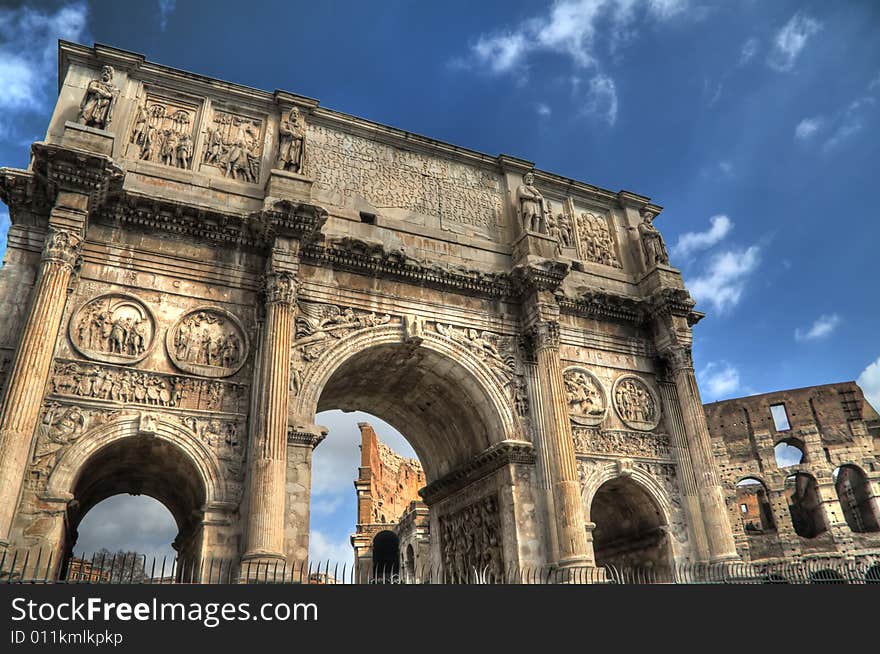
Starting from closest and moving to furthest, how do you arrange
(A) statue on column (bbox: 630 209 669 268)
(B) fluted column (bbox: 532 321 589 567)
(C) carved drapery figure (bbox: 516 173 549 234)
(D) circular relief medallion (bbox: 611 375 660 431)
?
1. (B) fluted column (bbox: 532 321 589 567)
2. (D) circular relief medallion (bbox: 611 375 660 431)
3. (C) carved drapery figure (bbox: 516 173 549 234)
4. (A) statue on column (bbox: 630 209 669 268)

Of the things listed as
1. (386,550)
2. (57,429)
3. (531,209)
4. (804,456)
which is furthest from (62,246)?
(804,456)

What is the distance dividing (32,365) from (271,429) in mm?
3437

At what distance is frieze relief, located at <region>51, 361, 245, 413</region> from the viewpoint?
9688 millimetres

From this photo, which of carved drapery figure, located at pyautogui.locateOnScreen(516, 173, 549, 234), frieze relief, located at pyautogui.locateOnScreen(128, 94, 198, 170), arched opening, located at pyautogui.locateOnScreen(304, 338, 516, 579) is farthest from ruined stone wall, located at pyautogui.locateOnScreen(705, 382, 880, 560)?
frieze relief, located at pyautogui.locateOnScreen(128, 94, 198, 170)

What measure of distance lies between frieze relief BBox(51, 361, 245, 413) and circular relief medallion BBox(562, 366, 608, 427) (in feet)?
21.9

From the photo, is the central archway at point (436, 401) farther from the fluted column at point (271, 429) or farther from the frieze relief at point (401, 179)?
the frieze relief at point (401, 179)

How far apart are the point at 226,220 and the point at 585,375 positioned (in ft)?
26.4

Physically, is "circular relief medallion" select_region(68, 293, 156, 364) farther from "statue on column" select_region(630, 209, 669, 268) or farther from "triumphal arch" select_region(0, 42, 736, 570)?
"statue on column" select_region(630, 209, 669, 268)

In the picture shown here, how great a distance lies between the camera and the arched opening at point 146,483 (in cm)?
985

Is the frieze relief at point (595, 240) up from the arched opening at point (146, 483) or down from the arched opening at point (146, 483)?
up

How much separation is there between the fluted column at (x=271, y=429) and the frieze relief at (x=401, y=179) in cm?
329

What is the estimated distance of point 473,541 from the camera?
1313 cm

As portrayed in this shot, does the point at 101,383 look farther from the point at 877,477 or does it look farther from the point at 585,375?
the point at 877,477

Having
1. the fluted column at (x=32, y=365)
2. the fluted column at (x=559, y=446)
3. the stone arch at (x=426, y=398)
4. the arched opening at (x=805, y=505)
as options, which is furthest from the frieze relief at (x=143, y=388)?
the arched opening at (x=805, y=505)
